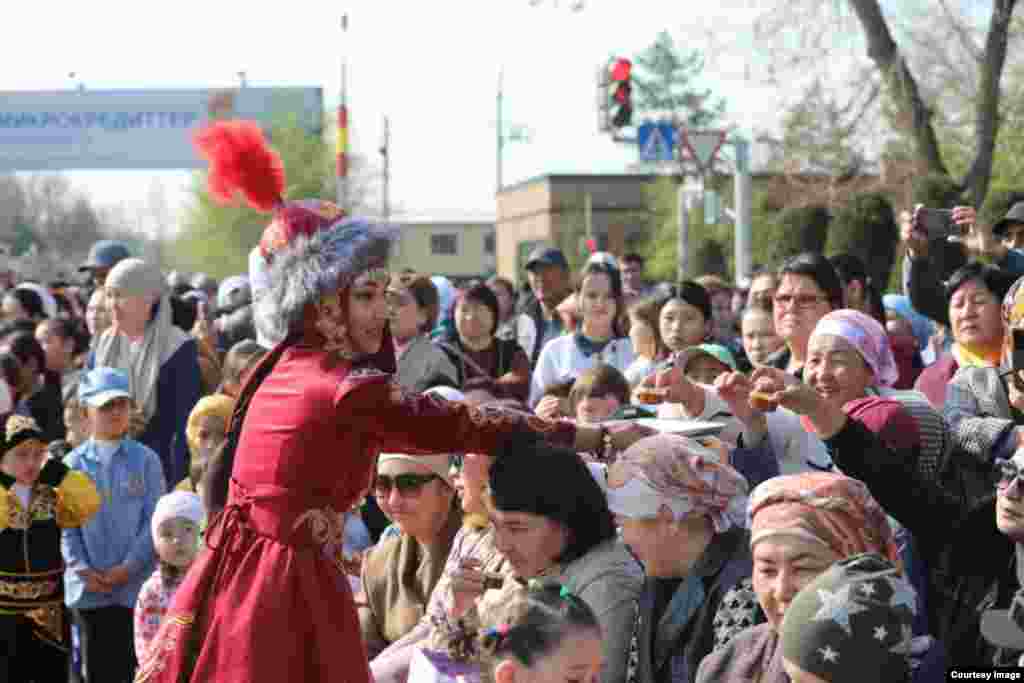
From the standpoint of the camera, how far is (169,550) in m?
6.84

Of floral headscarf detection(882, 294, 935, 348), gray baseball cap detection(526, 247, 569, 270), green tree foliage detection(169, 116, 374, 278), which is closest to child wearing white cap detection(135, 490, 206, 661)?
gray baseball cap detection(526, 247, 569, 270)

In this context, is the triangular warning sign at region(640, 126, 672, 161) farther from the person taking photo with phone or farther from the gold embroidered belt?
the gold embroidered belt

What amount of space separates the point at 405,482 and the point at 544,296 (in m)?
5.12

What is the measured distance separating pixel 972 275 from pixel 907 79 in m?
13.4

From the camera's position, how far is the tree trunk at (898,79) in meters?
18.9

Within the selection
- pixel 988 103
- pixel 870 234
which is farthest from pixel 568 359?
pixel 870 234

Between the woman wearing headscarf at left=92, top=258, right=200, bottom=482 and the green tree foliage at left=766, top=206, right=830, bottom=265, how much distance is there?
14.5 m

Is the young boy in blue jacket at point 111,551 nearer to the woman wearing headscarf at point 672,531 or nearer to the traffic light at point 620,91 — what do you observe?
the woman wearing headscarf at point 672,531

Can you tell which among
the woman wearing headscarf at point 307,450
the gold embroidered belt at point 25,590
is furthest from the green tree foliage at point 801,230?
the woman wearing headscarf at point 307,450

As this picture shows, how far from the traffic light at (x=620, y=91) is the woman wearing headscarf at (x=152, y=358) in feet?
32.0

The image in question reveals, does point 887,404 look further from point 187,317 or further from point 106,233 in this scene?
point 106,233

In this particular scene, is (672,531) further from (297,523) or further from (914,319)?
(914,319)

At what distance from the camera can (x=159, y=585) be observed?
6.77 meters

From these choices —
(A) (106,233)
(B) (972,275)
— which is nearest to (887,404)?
(B) (972,275)
